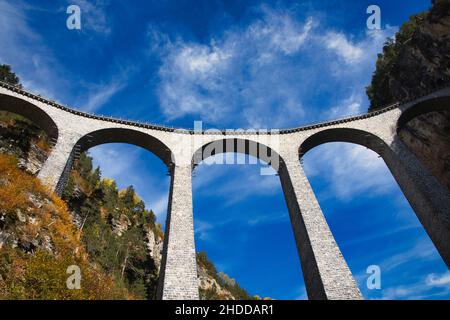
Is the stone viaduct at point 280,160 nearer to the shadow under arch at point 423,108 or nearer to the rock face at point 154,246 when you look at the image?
the shadow under arch at point 423,108

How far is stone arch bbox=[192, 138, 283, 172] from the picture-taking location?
27875 mm

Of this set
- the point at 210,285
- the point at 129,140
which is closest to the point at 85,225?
the point at 129,140

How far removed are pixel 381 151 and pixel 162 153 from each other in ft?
60.8

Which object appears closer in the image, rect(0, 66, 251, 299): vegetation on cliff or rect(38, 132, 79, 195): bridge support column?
rect(0, 66, 251, 299): vegetation on cliff

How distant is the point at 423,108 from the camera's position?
30.0 meters

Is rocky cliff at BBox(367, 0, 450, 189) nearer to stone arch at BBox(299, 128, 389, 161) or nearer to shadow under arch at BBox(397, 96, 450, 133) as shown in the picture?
shadow under arch at BBox(397, 96, 450, 133)

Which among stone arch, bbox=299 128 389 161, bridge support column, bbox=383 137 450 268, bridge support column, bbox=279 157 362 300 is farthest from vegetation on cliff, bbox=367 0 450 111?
bridge support column, bbox=279 157 362 300

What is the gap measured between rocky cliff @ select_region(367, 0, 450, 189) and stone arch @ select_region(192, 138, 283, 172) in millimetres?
14557

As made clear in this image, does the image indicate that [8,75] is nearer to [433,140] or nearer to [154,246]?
[154,246]

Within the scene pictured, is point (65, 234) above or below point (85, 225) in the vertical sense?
below

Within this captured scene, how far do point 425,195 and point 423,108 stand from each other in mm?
10595

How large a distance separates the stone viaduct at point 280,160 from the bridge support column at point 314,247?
57 mm

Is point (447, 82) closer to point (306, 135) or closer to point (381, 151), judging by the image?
point (381, 151)

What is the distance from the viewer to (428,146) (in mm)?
30969
